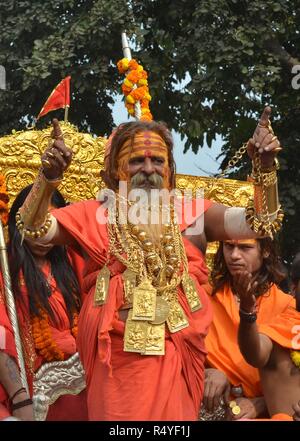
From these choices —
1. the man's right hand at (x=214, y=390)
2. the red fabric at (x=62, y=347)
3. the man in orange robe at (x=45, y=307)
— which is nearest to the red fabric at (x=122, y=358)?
the man's right hand at (x=214, y=390)

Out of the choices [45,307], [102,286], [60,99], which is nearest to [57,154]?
[102,286]

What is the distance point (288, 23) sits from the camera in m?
10.8

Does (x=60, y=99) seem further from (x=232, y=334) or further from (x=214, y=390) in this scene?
(x=214, y=390)

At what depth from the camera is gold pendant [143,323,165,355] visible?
446cm

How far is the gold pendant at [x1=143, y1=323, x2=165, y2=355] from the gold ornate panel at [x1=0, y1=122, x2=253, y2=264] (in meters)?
1.97

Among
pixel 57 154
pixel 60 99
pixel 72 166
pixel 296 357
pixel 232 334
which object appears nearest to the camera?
pixel 57 154

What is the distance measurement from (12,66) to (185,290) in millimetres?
6569

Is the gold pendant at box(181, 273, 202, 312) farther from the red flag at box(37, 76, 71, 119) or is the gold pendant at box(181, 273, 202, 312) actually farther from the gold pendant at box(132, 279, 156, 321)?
the red flag at box(37, 76, 71, 119)

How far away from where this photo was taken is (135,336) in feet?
14.7

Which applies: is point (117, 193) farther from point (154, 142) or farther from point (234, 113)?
point (234, 113)

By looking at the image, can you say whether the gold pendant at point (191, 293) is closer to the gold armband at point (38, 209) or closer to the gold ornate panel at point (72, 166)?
the gold armband at point (38, 209)

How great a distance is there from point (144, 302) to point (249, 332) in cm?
61

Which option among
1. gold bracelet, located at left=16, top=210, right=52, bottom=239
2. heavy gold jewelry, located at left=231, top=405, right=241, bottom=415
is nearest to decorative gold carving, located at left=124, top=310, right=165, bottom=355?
gold bracelet, located at left=16, top=210, right=52, bottom=239

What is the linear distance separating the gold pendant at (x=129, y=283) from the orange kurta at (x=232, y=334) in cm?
102
